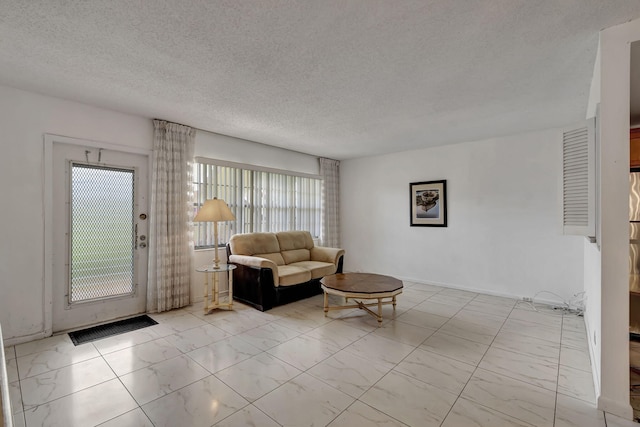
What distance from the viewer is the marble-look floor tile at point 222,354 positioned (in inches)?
97.4

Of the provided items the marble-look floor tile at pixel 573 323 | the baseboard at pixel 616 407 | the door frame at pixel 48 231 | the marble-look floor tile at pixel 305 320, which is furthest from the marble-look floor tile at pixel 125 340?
the marble-look floor tile at pixel 573 323

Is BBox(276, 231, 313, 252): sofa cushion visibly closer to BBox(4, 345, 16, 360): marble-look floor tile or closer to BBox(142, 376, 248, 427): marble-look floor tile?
BBox(142, 376, 248, 427): marble-look floor tile

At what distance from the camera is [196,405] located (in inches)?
76.7

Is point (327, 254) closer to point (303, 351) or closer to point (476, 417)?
point (303, 351)

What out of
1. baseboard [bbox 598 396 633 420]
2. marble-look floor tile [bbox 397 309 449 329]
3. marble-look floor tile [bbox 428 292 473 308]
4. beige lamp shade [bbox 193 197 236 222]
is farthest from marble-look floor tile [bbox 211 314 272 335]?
baseboard [bbox 598 396 633 420]

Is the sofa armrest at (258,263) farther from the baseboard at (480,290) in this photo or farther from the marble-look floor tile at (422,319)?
the baseboard at (480,290)

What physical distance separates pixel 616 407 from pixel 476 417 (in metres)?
0.92

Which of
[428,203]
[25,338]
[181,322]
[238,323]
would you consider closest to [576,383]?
[238,323]

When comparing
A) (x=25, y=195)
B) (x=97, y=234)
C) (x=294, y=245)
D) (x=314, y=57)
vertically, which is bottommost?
(x=294, y=245)

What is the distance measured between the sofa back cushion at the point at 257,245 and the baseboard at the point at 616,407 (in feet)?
12.5

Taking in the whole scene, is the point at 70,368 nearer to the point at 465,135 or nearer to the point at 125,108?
the point at 125,108

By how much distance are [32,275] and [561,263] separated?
21.6 feet

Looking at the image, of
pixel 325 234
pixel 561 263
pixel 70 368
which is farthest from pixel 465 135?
pixel 70 368

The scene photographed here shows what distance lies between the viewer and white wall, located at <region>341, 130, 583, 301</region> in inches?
163
